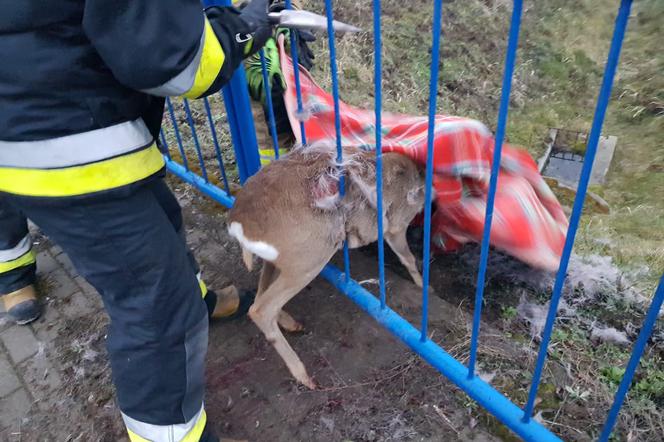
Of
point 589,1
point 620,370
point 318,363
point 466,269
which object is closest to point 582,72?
point 589,1

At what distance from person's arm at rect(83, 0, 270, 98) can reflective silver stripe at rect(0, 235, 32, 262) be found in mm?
2000

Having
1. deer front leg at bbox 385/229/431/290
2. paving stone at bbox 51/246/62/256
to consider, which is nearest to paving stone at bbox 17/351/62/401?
paving stone at bbox 51/246/62/256

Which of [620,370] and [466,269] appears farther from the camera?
[466,269]

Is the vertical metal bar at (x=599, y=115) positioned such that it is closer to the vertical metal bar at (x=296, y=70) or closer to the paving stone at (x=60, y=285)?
the vertical metal bar at (x=296, y=70)

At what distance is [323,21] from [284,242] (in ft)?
3.19

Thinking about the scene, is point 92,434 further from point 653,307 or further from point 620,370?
point 620,370

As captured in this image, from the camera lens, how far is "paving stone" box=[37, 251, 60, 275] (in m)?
3.22

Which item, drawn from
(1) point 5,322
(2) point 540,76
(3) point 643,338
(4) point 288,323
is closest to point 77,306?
(1) point 5,322

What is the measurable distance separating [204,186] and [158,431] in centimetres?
189

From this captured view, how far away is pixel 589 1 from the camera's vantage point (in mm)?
9695

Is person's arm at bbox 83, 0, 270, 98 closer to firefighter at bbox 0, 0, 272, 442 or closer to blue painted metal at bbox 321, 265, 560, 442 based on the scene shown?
firefighter at bbox 0, 0, 272, 442

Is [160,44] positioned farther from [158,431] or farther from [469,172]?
[469,172]

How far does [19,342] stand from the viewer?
273 centimetres

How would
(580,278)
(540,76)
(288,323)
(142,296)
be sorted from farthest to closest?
1. (540,76)
2. (580,278)
3. (288,323)
4. (142,296)
